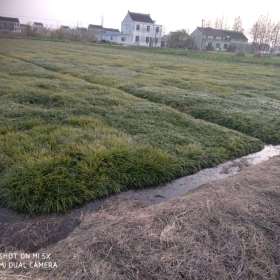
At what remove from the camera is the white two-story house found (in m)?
53.2

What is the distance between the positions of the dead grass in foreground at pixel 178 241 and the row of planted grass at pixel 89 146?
0.45 meters

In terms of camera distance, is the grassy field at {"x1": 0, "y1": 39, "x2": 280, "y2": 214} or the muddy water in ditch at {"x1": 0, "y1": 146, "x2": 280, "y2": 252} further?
the grassy field at {"x1": 0, "y1": 39, "x2": 280, "y2": 214}

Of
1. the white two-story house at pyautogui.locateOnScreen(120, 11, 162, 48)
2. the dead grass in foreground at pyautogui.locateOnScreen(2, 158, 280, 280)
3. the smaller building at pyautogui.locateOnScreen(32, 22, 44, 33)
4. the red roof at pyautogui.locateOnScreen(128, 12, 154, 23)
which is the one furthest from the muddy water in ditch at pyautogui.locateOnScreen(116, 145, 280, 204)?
the red roof at pyautogui.locateOnScreen(128, 12, 154, 23)

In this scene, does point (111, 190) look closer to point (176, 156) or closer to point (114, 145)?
point (114, 145)

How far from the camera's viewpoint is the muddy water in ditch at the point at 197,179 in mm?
3443

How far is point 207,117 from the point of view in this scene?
6.70 metres

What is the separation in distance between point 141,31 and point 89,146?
53118 millimetres

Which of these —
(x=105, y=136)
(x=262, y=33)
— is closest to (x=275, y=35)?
(x=262, y=33)

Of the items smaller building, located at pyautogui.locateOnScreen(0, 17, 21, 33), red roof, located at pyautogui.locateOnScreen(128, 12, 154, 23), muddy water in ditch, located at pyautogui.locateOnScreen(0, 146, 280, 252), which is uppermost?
red roof, located at pyautogui.locateOnScreen(128, 12, 154, 23)

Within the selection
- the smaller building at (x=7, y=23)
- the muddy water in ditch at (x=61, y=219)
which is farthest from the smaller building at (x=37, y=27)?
the muddy water in ditch at (x=61, y=219)

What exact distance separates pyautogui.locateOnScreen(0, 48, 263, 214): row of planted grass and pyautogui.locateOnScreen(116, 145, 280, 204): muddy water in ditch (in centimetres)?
12

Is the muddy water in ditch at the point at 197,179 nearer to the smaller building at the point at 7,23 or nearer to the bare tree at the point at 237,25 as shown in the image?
the smaller building at the point at 7,23

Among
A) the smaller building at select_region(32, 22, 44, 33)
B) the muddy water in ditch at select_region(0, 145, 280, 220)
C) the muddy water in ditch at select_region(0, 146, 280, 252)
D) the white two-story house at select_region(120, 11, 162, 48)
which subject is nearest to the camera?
the muddy water in ditch at select_region(0, 146, 280, 252)

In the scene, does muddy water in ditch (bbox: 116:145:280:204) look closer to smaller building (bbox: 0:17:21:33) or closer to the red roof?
smaller building (bbox: 0:17:21:33)
